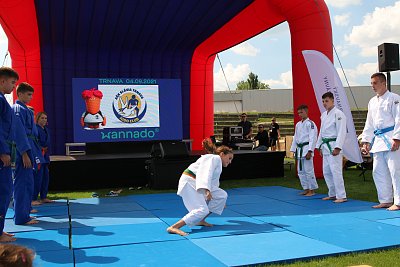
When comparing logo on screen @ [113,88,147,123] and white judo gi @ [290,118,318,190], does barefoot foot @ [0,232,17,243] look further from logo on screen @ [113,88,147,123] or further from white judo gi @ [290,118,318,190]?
logo on screen @ [113,88,147,123]

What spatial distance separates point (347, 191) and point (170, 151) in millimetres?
3521

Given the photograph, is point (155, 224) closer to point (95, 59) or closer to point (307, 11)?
point (307, 11)

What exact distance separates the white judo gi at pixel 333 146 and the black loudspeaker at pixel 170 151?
3001mm

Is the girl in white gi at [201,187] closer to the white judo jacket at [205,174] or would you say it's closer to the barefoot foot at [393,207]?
the white judo jacket at [205,174]

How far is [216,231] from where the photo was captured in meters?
4.41

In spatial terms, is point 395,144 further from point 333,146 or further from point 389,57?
point 389,57

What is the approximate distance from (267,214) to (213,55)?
7.73m

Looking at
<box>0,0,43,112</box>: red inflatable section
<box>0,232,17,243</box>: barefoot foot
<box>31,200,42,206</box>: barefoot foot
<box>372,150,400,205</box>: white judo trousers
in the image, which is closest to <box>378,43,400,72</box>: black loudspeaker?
<box>372,150,400,205</box>: white judo trousers

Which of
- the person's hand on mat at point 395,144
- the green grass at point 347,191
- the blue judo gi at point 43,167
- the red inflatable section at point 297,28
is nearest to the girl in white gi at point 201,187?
the green grass at point 347,191

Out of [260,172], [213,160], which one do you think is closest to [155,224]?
[213,160]

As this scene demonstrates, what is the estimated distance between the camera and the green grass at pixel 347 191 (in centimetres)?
323

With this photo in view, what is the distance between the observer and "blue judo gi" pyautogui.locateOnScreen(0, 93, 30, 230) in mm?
3836

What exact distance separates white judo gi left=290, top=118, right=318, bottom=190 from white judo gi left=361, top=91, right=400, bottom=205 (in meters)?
1.13

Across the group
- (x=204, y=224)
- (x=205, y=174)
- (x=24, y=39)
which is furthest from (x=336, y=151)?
(x=24, y=39)
